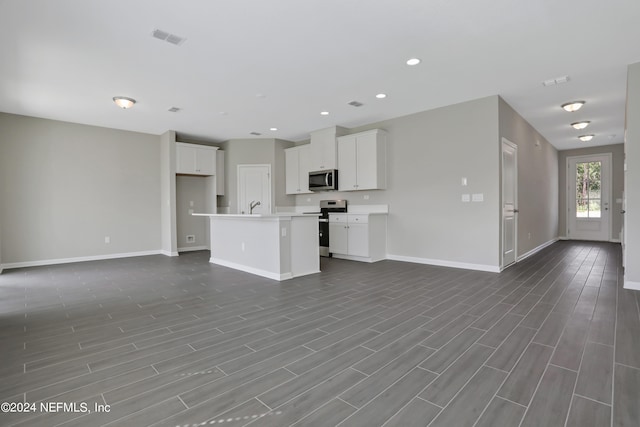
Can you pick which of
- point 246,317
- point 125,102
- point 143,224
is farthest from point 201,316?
point 143,224

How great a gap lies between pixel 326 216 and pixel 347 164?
1212 mm

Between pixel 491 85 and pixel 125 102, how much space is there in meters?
5.44

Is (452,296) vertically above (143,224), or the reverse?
(143,224)

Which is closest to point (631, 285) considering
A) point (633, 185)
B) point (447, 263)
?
point (633, 185)

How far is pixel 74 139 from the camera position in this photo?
20.6 ft

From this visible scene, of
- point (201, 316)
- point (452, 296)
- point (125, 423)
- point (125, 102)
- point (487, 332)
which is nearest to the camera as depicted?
point (125, 423)

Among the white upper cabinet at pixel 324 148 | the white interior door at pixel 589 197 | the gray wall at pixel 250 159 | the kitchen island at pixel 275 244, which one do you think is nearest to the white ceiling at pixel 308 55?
the white upper cabinet at pixel 324 148

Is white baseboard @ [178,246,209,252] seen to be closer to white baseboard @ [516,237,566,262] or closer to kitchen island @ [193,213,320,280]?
kitchen island @ [193,213,320,280]

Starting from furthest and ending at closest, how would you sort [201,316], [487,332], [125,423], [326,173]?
[326,173]
[201,316]
[487,332]
[125,423]

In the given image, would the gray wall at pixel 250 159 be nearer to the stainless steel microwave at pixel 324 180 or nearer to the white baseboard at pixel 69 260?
the stainless steel microwave at pixel 324 180

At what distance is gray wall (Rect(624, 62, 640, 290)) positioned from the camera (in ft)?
12.4

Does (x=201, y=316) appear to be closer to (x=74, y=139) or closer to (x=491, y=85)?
(x=491, y=85)

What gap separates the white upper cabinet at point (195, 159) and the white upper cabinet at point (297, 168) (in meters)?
1.80

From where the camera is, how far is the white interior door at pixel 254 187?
785 cm
